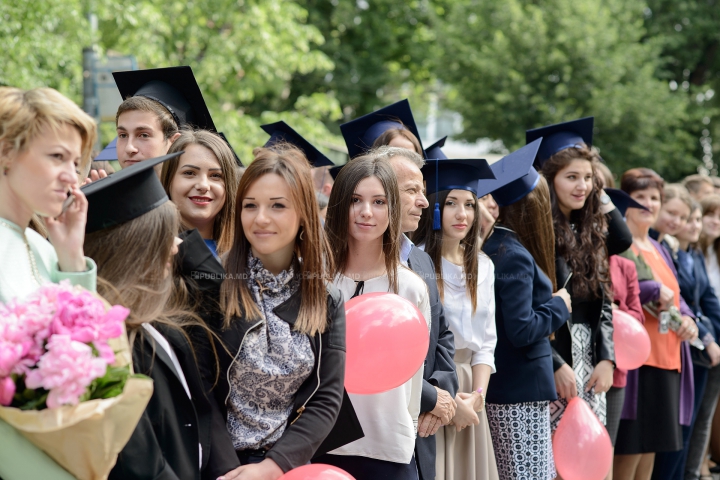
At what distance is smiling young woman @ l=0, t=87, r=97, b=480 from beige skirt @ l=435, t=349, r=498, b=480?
2419mm

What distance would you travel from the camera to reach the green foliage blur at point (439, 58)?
1009 cm

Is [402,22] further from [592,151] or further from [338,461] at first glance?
[338,461]

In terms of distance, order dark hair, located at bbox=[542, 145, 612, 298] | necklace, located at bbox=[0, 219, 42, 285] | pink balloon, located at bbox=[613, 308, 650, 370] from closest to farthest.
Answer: necklace, located at bbox=[0, 219, 42, 285]
dark hair, located at bbox=[542, 145, 612, 298]
pink balloon, located at bbox=[613, 308, 650, 370]

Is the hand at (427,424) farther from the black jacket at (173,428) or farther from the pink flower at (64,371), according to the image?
the pink flower at (64,371)

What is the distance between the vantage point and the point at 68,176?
219 centimetres

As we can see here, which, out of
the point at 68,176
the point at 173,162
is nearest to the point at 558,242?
the point at 173,162

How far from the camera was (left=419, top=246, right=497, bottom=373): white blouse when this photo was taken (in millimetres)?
4246

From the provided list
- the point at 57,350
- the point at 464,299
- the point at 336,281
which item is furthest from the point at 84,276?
the point at 464,299

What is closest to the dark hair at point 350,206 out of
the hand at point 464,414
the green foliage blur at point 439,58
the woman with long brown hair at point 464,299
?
the woman with long brown hair at point 464,299

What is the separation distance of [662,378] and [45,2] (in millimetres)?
6839

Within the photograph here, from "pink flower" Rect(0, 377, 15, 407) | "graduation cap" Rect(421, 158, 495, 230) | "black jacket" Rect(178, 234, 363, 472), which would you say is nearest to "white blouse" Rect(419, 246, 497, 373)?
"graduation cap" Rect(421, 158, 495, 230)

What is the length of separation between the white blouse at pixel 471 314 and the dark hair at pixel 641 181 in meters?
2.56

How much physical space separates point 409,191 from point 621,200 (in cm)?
280

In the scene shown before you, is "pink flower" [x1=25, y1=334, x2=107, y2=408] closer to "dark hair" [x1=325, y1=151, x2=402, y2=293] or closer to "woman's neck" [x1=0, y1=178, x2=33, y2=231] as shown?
"woman's neck" [x1=0, y1=178, x2=33, y2=231]
